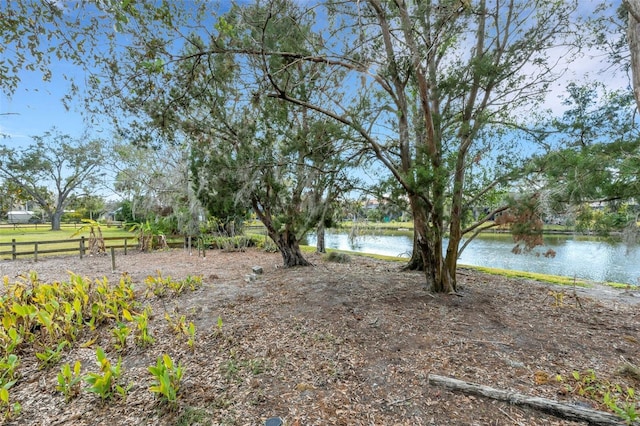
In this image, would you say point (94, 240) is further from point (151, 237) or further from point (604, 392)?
point (604, 392)

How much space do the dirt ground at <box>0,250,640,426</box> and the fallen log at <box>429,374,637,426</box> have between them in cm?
6

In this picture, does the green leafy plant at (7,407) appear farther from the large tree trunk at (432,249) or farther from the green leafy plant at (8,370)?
the large tree trunk at (432,249)

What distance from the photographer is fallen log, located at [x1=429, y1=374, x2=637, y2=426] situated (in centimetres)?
215

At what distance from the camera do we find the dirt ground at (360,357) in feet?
7.95

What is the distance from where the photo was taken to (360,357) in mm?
3156

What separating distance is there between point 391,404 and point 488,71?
4.28 meters

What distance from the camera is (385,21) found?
4418mm

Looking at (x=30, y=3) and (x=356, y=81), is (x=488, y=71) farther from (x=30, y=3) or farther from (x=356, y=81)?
(x=30, y=3)

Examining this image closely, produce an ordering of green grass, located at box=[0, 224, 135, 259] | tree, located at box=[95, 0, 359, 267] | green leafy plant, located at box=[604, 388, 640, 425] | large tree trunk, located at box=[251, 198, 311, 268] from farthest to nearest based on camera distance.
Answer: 1. green grass, located at box=[0, 224, 135, 259]
2. large tree trunk, located at box=[251, 198, 311, 268]
3. tree, located at box=[95, 0, 359, 267]
4. green leafy plant, located at box=[604, 388, 640, 425]

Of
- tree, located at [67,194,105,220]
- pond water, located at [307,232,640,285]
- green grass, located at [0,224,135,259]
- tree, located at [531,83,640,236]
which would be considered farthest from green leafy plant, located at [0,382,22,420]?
tree, located at [67,194,105,220]

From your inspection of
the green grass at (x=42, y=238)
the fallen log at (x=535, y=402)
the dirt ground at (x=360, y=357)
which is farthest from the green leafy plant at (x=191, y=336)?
the green grass at (x=42, y=238)

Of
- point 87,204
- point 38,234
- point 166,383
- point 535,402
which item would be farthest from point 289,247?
point 87,204

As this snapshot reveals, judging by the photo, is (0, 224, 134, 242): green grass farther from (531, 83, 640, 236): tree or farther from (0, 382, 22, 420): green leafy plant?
(531, 83, 640, 236): tree

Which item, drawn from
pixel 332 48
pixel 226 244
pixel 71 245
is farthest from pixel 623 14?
pixel 71 245
